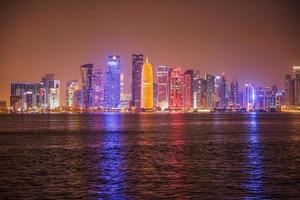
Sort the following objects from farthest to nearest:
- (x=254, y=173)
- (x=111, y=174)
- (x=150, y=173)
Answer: (x=254, y=173)
(x=150, y=173)
(x=111, y=174)

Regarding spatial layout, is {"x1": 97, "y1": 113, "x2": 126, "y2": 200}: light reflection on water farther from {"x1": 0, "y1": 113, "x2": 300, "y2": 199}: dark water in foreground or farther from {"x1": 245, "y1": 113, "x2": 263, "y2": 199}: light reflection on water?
{"x1": 245, "y1": 113, "x2": 263, "y2": 199}: light reflection on water

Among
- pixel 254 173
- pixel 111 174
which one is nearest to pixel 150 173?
pixel 111 174

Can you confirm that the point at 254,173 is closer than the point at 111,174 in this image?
No

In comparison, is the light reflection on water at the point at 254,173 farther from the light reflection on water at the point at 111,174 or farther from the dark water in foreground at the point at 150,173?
the light reflection on water at the point at 111,174

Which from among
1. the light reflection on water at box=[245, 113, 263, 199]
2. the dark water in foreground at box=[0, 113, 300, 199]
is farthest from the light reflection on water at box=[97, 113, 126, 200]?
the light reflection on water at box=[245, 113, 263, 199]

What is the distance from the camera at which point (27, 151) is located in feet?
250

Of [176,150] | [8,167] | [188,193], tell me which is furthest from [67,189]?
[176,150]

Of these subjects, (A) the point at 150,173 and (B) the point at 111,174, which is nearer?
(B) the point at 111,174

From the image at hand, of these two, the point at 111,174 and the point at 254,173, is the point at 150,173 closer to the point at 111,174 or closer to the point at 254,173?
the point at 111,174

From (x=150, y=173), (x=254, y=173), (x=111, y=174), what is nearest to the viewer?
(x=111, y=174)

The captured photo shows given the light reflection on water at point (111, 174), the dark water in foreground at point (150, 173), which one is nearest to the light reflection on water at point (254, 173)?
the dark water in foreground at point (150, 173)

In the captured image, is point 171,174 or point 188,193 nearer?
point 188,193

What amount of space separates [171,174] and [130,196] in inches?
447

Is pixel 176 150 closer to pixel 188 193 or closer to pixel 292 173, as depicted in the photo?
pixel 292 173
